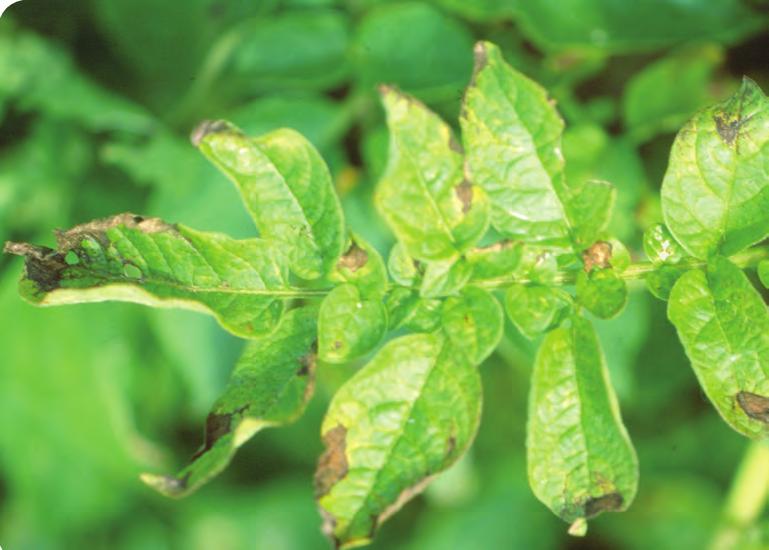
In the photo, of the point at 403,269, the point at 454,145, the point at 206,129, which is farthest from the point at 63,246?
the point at 454,145

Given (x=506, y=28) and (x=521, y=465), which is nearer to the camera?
(x=506, y=28)

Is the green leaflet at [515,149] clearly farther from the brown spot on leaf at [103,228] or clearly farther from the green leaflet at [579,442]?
the brown spot on leaf at [103,228]

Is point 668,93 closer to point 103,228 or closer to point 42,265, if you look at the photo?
point 103,228

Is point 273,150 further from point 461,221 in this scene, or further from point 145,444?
point 145,444

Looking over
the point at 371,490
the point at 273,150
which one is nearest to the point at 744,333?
the point at 371,490

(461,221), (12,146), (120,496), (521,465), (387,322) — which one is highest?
(461,221)

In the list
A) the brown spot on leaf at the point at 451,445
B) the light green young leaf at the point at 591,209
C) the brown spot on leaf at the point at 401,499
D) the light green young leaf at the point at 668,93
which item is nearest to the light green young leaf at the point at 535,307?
the light green young leaf at the point at 591,209

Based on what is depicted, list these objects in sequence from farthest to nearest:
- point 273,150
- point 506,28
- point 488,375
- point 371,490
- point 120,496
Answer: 1. point 120,496
2. point 488,375
3. point 506,28
4. point 273,150
5. point 371,490
